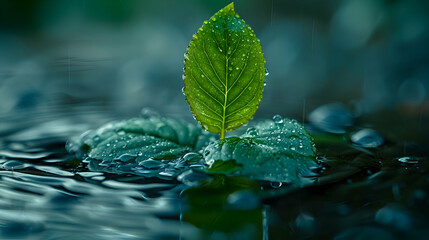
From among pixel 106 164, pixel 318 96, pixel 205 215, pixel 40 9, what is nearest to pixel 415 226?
pixel 205 215

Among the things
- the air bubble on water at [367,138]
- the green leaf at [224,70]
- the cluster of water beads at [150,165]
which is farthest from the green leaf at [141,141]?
the air bubble on water at [367,138]

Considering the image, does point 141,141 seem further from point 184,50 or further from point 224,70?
point 184,50

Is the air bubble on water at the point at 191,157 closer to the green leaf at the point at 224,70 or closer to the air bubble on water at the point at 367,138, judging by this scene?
the green leaf at the point at 224,70

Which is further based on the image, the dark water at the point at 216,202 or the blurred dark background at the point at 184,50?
the blurred dark background at the point at 184,50

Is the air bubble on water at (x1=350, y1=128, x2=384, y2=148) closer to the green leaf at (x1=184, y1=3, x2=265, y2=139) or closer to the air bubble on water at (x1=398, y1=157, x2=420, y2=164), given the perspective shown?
the air bubble on water at (x1=398, y1=157, x2=420, y2=164)

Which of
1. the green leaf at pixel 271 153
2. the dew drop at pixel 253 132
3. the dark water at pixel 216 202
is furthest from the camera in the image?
the dew drop at pixel 253 132

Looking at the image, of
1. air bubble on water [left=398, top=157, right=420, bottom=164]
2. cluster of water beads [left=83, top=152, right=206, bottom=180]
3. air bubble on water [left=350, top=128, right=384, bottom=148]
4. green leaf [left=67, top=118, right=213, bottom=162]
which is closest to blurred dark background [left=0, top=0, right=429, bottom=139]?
air bubble on water [left=350, top=128, right=384, bottom=148]
